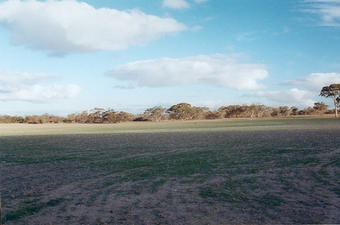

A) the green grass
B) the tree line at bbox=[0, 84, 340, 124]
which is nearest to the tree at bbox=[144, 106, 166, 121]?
the tree line at bbox=[0, 84, 340, 124]

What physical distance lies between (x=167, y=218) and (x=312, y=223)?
97.4 inches

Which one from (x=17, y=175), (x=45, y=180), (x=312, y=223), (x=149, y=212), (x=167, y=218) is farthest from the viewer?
(x=17, y=175)

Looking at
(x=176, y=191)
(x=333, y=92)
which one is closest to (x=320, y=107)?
(x=333, y=92)

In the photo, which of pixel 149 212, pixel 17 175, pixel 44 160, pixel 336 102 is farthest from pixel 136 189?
pixel 336 102

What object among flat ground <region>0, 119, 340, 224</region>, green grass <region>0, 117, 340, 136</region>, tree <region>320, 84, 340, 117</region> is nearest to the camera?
flat ground <region>0, 119, 340, 224</region>

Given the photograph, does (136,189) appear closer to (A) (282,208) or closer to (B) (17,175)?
(A) (282,208)

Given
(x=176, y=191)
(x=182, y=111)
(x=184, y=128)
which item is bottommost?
(x=176, y=191)

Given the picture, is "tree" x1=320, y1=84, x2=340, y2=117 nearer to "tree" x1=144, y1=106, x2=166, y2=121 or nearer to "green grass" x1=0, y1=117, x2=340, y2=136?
"green grass" x1=0, y1=117, x2=340, y2=136

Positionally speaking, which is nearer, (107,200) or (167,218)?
(167,218)

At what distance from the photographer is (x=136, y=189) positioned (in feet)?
26.0

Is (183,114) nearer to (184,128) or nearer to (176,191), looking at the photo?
(184,128)

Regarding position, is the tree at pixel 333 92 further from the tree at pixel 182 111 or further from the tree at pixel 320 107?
the tree at pixel 182 111

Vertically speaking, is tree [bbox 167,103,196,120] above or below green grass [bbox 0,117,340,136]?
above

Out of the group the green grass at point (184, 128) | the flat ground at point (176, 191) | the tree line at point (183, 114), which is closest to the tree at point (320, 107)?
the tree line at point (183, 114)
